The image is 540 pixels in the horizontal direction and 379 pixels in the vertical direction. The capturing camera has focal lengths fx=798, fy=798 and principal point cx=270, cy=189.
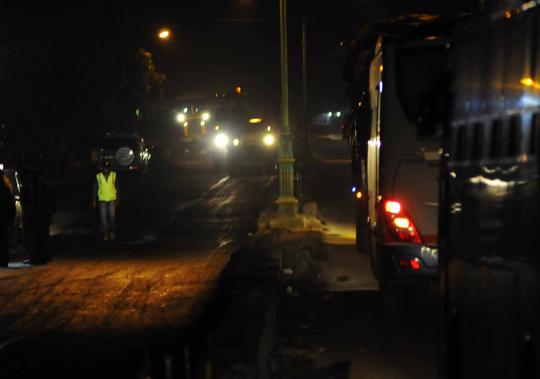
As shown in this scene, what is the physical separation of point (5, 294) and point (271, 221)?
7.48 m

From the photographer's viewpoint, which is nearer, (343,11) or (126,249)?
(126,249)

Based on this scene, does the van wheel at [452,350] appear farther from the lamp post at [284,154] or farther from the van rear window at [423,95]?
the lamp post at [284,154]

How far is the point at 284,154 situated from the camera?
18406mm

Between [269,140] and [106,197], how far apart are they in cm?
2276

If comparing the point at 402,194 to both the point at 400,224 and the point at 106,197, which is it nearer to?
the point at 400,224

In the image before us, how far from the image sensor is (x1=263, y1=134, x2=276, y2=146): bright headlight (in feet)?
132

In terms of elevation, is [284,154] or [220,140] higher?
[284,154]

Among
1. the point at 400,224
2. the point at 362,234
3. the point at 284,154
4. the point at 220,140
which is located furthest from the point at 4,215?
the point at 220,140

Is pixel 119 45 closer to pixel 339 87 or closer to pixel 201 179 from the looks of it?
pixel 201 179

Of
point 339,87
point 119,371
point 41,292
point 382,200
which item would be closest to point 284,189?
point 41,292

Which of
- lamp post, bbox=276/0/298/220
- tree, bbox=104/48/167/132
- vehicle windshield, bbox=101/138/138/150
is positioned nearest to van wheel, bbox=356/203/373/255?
lamp post, bbox=276/0/298/220

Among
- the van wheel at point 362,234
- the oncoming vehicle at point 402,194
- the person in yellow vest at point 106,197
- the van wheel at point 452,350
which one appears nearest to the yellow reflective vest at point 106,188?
the person in yellow vest at point 106,197

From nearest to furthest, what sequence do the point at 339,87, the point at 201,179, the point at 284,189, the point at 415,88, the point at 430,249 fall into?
the point at 415,88
the point at 430,249
the point at 284,189
the point at 201,179
the point at 339,87

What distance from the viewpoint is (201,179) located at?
3506 centimetres
